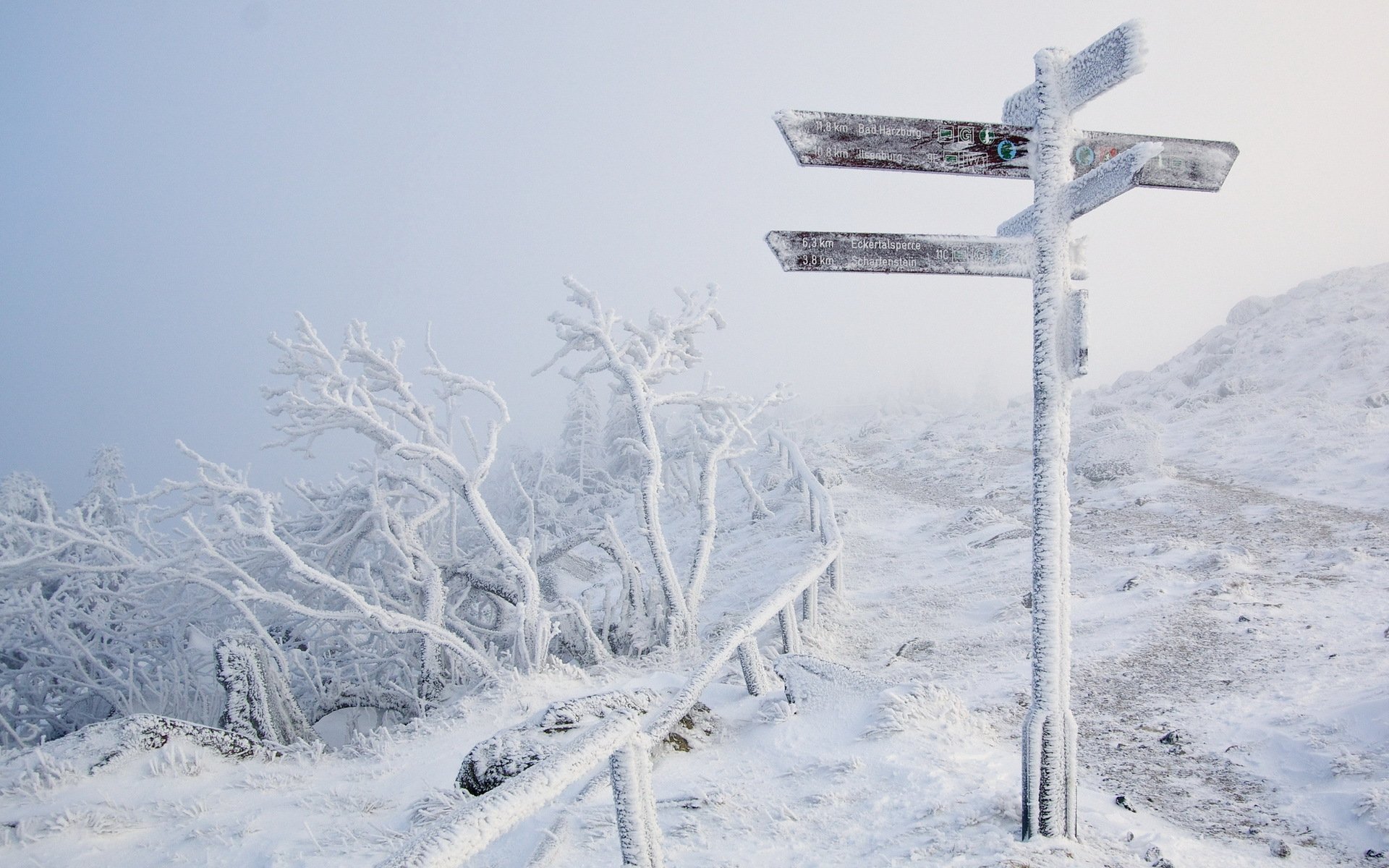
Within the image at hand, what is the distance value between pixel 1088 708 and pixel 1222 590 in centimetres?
293

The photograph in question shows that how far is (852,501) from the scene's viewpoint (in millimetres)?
14094

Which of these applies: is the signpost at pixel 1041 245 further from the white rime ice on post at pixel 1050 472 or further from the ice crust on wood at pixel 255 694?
the ice crust on wood at pixel 255 694

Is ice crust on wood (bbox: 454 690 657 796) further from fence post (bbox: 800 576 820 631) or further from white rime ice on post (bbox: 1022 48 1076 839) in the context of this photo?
fence post (bbox: 800 576 820 631)

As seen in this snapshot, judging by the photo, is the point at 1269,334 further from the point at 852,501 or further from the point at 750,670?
the point at 750,670

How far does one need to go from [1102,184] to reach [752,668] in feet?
12.6

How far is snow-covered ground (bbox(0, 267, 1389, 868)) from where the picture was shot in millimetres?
3146

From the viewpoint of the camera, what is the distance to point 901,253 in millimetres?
3084

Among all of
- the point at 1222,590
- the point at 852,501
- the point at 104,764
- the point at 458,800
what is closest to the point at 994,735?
the point at 458,800

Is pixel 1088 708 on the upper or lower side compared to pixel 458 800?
lower

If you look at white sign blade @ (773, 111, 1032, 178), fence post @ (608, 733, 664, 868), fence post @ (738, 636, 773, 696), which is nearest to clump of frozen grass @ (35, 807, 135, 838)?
fence post @ (608, 733, 664, 868)

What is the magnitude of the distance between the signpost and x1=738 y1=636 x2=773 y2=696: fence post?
7.55ft

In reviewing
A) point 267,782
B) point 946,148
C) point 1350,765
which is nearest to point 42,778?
point 267,782

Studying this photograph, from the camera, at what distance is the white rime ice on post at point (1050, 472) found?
2918 millimetres

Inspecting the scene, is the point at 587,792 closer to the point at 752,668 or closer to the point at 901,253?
the point at 752,668
